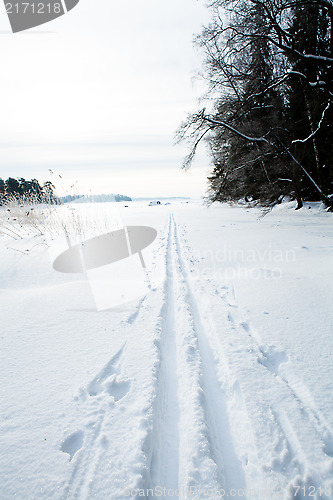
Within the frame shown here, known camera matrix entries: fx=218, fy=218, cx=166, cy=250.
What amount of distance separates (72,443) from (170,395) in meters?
0.71

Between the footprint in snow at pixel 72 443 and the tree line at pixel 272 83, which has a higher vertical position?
the tree line at pixel 272 83

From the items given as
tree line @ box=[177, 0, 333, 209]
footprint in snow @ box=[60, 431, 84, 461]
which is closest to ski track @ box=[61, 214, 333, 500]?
footprint in snow @ box=[60, 431, 84, 461]

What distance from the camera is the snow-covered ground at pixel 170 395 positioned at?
1.18 metres

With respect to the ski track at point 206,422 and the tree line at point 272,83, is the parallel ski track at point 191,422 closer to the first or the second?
the ski track at point 206,422

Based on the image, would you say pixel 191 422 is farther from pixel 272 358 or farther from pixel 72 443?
pixel 272 358

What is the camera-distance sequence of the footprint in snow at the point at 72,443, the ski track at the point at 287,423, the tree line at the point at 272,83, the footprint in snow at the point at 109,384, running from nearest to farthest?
the ski track at the point at 287,423 < the footprint in snow at the point at 72,443 < the footprint in snow at the point at 109,384 < the tree line at the point at 272,83

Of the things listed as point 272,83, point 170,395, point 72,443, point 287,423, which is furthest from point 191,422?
point 272,83

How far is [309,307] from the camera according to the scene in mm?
Result: 2805

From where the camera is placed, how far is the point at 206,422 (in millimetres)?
1480

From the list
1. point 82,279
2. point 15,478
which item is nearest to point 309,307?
point 15,478

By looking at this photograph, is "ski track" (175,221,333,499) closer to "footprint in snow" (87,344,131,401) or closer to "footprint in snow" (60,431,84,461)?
"footprint in snow" (87,344,131,401)

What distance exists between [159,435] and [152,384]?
0.35 m

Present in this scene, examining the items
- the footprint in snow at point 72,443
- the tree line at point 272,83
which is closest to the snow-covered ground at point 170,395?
the footprint in snow at point 72,443

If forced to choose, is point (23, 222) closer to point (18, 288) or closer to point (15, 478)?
point (18, 288)
